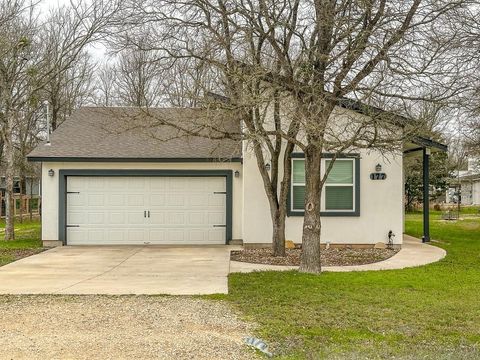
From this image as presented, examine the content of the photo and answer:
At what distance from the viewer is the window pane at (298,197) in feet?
44.0

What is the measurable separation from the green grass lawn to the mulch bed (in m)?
1.43

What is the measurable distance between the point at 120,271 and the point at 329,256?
4.79m

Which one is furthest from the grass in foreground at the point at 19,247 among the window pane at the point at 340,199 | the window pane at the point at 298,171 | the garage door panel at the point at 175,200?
the window pane at the point at 340,199

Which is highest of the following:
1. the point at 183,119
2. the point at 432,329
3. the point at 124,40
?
the point at 124,40

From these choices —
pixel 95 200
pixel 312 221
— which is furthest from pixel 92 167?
pixel 312 221

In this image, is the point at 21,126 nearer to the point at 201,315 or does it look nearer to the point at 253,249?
the point at 253,249

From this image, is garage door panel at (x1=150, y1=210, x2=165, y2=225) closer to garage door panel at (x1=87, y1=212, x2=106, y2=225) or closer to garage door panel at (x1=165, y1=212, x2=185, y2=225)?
garage door panel at (x1=165, y1=212, x2=185, y2=225)

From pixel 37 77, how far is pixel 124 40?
25.0 feet

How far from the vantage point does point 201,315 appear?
6.48 metres

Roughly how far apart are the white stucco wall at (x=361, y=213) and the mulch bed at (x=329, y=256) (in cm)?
51

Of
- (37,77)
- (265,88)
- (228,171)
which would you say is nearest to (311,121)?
(265,88)

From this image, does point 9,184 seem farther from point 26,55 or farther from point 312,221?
point 312,221

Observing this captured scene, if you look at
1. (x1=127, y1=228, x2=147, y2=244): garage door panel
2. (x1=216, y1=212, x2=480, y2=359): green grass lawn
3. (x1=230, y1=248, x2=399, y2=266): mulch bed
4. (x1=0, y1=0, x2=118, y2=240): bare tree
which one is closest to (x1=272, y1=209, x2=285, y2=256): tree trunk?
(x1=230, y1=248, x2=399, y2=266): mulch bed

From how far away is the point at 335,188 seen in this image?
1352 centimetres
